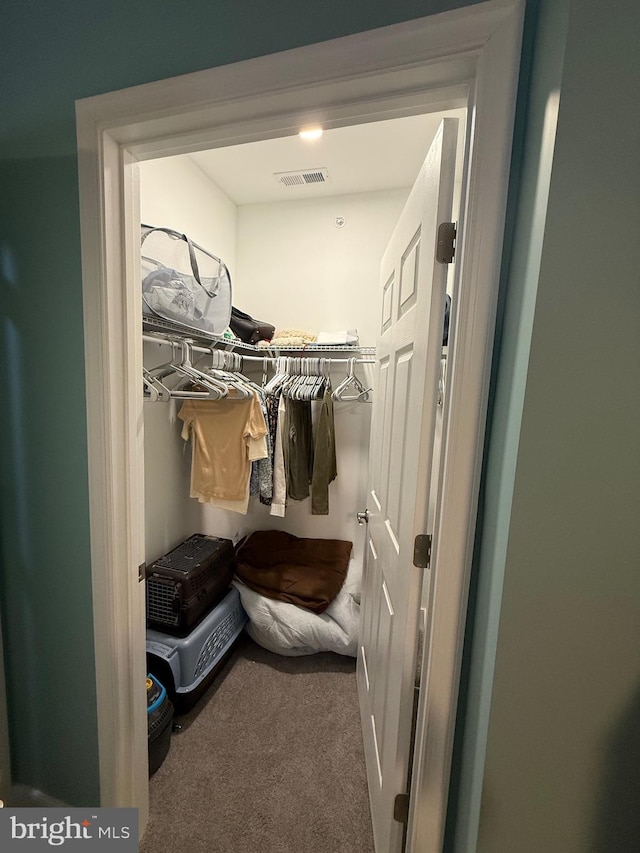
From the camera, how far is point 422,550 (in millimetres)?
838

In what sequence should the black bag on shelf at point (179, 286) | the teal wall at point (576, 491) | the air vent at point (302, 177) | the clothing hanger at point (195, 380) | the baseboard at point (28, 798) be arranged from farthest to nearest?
the air vent at point (302, 177) < the clothing hanger at point (195, 380) < the black bag on shelf at point (179, 286) < the baseboard at point (28, 798) < the teal wall at point (576, 491)

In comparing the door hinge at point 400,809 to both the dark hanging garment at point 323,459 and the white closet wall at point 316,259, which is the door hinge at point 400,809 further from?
the white closet wall at point 316,259

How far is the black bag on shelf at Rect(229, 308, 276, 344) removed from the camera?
2088mm

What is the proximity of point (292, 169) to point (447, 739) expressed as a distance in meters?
2.66

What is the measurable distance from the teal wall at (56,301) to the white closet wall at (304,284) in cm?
93

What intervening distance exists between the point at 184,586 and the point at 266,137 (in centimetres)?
182

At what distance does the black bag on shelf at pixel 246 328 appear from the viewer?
2.09m

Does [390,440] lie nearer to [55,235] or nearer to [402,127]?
[55,235]

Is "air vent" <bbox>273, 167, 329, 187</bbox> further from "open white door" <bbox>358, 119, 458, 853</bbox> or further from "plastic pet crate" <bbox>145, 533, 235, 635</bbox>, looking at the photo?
"plastic pet crate" <bbox>145, 533, 235, 635</bbox>

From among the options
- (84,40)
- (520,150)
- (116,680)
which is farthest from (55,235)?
(116,680)

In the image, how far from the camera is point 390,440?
Result: 1.21 metres

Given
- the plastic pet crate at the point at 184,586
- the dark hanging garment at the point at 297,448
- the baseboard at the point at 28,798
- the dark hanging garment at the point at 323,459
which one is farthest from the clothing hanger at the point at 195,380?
the baseboard at the point at 28,798

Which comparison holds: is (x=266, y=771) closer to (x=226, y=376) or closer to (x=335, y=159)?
(x=226, y=376)

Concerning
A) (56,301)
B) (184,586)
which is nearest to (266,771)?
(184,586)
